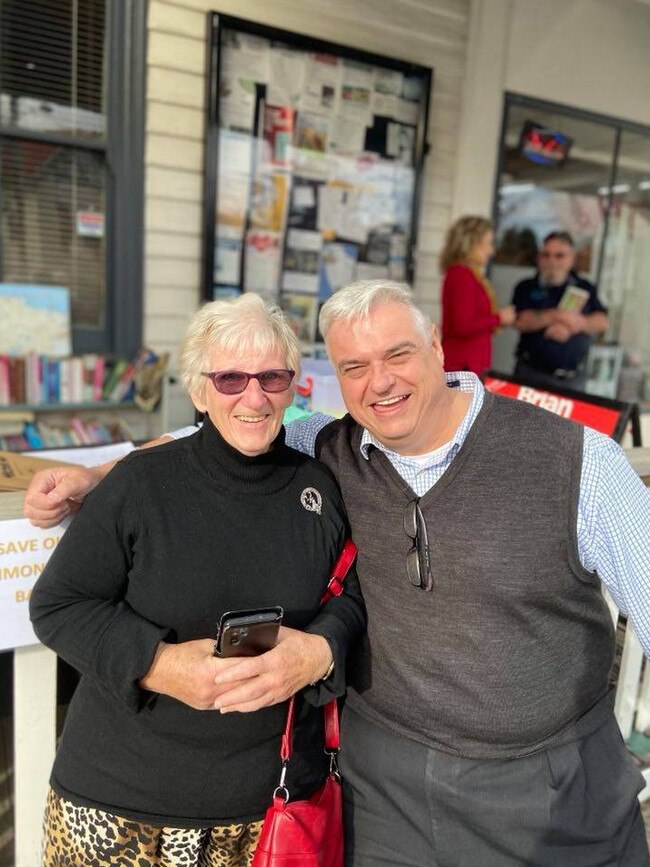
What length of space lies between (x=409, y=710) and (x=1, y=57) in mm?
4002

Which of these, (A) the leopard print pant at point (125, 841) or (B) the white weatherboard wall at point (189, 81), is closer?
(A) the leopard print pant at point (125, 841)

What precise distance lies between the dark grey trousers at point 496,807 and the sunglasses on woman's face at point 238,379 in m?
0.79

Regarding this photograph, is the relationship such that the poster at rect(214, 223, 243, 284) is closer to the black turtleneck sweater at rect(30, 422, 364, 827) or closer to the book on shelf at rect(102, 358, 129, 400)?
the book on shelf at rect(102, 358, 129, 400)

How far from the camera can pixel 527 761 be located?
1.48m

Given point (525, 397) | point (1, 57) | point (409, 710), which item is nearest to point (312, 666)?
point (409, 710)

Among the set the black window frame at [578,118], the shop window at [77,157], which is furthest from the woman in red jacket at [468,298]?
the shop window at [77,157]

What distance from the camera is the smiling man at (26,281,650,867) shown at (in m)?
1.43

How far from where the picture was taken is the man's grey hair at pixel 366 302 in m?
1.50

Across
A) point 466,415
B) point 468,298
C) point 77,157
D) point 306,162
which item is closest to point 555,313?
point 468,298

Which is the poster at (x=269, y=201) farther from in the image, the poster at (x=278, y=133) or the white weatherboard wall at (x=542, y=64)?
the white weatherboard wall at (x=542, y=64)

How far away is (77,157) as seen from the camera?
13.7ft

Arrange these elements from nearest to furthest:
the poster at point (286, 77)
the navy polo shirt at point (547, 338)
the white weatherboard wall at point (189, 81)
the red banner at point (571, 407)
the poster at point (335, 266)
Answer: the red banner at point (571, 407) → the white weatherboard wall at point (189, 81) → the poster at point (286, 77) → the navy polo shirt at point (547, 338) → the poster at point (335, 266)

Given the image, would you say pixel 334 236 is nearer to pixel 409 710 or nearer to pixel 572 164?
pixel 572 164

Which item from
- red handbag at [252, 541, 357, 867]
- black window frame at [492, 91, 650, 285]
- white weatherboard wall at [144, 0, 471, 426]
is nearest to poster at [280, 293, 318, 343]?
white weatherboard wall at [144, 0, 471, 426]
